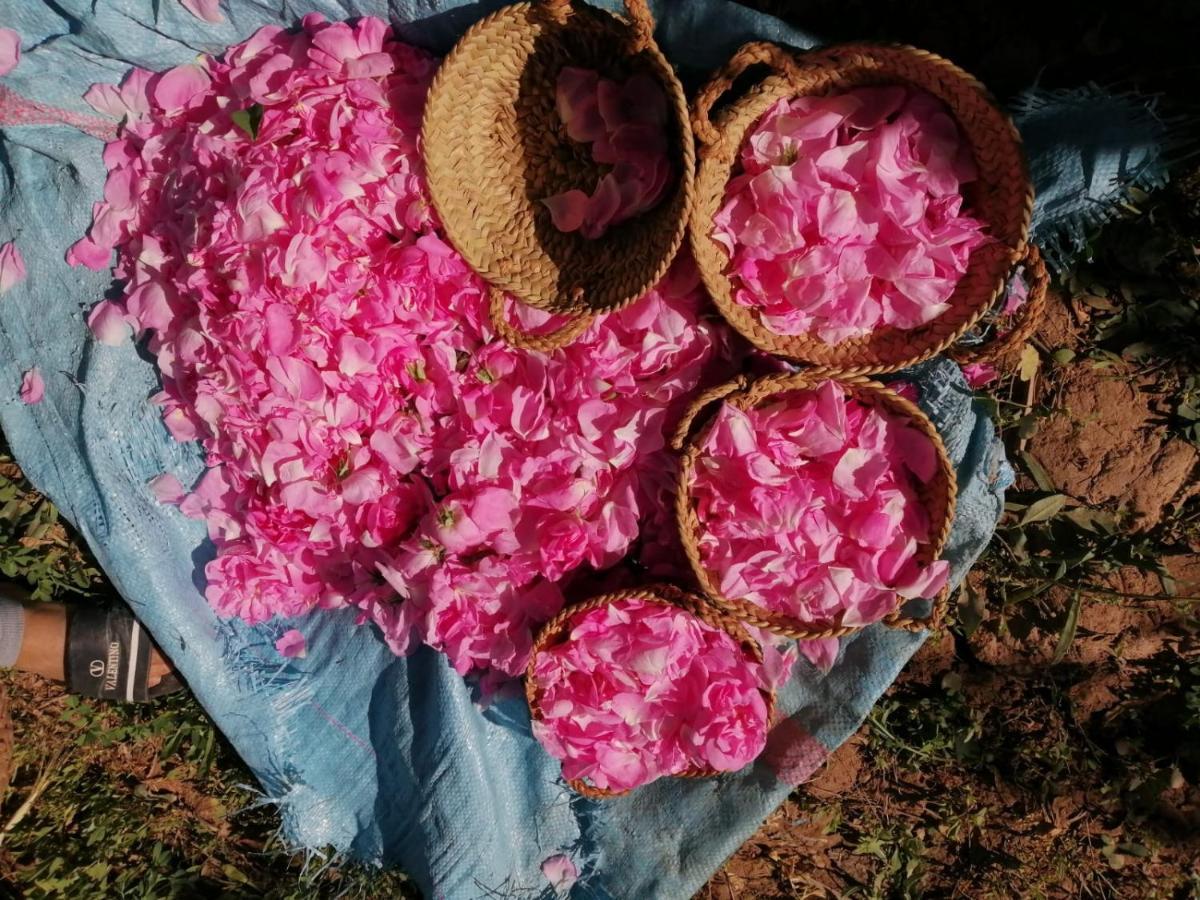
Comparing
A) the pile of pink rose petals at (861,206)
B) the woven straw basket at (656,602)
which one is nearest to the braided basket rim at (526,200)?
the pile of pink rose petals at (861,206)

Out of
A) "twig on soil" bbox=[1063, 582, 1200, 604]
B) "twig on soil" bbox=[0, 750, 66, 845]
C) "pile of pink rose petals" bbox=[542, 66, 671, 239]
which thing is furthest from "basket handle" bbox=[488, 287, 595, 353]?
"twig on soil" bbox=[0, 750, 66, 845]

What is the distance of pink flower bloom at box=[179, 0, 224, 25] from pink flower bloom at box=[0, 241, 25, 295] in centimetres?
67

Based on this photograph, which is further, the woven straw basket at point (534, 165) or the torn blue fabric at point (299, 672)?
the torn blue fabric at point (299, 672)

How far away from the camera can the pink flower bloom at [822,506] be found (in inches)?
60.9

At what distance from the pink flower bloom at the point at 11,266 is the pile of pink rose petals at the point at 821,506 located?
1552mm

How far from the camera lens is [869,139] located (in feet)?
4.89

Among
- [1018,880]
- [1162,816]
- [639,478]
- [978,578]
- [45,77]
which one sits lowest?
[1018,880]

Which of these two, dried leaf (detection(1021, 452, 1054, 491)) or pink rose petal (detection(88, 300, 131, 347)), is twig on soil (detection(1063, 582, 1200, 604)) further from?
A: pink rose petal (detection(88, 300, 131, 347))

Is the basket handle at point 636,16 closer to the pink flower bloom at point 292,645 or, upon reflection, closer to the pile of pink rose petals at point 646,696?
the pile of pink rose petals at point 646,696

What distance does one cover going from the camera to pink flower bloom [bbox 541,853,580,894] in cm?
202

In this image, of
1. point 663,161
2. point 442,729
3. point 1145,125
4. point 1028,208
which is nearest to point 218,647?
point 442,729

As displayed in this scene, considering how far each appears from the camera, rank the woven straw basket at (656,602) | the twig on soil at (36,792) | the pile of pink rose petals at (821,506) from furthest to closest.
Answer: the twig on soil at (36,792) < the woven straw basket at (656,602) < the pile of pink rose petals at (821,506)

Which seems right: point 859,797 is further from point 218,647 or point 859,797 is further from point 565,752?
point 218,647

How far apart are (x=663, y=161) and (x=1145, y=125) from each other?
31.1 inches
